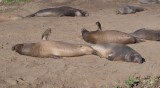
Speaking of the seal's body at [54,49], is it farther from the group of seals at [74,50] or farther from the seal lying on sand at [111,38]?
the seal lying on sand at [111,38]

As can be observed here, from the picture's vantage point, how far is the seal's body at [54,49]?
7.77 metres

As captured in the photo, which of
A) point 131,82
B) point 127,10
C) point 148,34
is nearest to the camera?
point 131,82

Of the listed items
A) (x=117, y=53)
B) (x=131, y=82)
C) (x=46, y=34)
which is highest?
(x=46, y=34)

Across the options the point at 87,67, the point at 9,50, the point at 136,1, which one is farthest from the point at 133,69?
the point at 136,1

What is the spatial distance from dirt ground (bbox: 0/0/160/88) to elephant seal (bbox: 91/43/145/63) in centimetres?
12

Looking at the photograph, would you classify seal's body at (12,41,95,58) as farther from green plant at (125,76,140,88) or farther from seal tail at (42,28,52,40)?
green plant at (125,76,140,88)

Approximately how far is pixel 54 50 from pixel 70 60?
368 millimetres

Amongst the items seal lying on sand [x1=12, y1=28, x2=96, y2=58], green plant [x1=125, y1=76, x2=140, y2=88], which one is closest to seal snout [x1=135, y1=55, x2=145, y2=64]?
green plant [x1=125, y1=76, x2=140, y2=88]

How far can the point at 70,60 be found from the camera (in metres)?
7.63

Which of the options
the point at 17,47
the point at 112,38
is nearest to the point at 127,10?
the point at 112,38

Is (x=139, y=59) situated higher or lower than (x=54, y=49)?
lower

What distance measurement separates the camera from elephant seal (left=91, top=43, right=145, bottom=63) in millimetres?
7562

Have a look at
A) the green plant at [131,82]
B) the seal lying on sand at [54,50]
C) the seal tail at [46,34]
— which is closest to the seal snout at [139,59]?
the green plant at [131,82]

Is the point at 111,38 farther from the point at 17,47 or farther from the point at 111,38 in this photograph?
the point at 17,47
